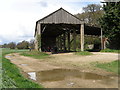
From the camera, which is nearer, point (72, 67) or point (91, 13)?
point (72, 67)

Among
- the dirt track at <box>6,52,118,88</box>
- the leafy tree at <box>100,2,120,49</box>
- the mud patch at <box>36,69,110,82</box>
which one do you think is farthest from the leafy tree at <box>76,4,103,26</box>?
the mud patch at <box>36,69,110,82</box>

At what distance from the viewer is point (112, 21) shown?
25.9 metres

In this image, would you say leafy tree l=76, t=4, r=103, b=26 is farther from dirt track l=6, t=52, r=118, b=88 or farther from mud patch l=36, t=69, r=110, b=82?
mud patch l=36, t=69, r=110, b=82

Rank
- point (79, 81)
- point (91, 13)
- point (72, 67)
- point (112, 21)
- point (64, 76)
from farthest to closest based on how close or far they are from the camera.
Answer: point (91, 13)
point (112, 21)
point (72, 67)
point (64, 76)
point (79, 81)

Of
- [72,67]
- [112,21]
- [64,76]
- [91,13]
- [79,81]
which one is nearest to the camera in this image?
[79,81]

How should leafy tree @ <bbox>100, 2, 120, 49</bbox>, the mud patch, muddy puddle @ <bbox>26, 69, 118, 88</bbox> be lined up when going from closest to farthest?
1. muddy puddle @ <bbox>26, 69, 118, 88</bbox>
2. the mud patch
3. leafy tree @ <bbox>100, 2, 120, 49</bbox>

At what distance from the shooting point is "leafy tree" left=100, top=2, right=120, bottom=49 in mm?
25047

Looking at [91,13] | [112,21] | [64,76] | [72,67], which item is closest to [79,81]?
[64,76]

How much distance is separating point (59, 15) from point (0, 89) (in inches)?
873

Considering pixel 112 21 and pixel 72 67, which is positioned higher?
pixel 112 21

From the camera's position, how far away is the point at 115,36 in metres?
26.2

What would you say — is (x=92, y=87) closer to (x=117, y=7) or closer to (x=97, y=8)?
(x=117, y=7)

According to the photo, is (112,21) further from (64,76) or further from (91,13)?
(91,13)

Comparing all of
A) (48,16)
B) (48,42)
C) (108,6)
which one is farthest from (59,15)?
(48,42)
